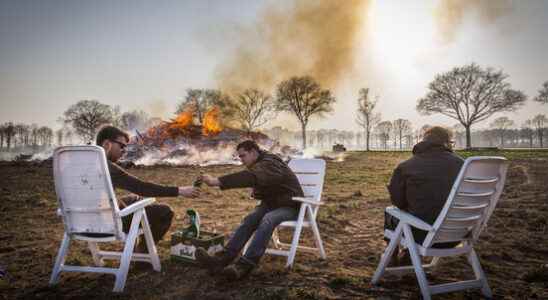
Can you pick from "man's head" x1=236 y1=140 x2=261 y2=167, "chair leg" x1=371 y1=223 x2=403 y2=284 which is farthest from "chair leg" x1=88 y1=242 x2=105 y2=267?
"chair leg" x1=371 y1=223 x2=403 y2=284

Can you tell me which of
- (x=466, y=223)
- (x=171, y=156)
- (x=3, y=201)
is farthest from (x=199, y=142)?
(x=466, y=223)

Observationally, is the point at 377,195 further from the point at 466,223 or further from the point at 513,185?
the point at 466,223

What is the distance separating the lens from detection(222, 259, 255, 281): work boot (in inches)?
143

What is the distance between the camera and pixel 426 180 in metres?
3.45

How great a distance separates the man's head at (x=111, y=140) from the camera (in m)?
4.04

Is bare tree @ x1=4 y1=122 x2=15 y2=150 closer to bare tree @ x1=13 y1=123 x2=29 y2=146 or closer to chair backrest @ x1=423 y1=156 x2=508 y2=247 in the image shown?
bare tree @ x1=13 y1=123 x2=29 y2=146

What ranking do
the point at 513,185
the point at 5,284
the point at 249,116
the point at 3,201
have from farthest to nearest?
the point at 249,116 → the point at 513,185 → the point at 3,201 → the point at 5,284

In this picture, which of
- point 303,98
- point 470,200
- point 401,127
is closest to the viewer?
point 470,200

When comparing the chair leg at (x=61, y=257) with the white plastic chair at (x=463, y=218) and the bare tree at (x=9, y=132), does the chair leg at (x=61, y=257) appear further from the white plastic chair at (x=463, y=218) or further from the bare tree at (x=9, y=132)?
the bare tree at (x=9, y=132)

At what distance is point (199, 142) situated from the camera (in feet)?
87.8

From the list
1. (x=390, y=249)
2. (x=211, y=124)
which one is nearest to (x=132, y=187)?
(x=390, y=249)

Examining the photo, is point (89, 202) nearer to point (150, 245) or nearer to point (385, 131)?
point (150, 245)

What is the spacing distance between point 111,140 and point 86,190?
917 millimetres

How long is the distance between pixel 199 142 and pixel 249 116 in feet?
65.9
